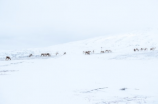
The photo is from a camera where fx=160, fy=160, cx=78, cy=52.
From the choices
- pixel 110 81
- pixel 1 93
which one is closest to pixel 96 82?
pixel 110 81

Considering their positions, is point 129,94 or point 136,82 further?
point 136,82

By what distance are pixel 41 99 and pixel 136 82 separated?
6.12 metres

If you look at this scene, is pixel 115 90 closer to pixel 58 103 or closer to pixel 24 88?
pixel 58 103

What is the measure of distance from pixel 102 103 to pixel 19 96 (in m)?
4.37

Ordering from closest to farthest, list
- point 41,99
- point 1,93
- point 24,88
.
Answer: point 41,99, point 1,93, point 24,88

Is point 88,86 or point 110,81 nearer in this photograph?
point 88,86

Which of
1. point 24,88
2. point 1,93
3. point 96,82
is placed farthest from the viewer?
point 96,82

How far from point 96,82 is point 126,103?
4.07m

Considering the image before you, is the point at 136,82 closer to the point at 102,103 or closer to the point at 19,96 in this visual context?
the point at 102,103

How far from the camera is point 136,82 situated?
10406mm

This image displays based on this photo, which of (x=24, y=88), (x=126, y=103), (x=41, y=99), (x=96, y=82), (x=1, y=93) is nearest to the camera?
(x=126, y=103)

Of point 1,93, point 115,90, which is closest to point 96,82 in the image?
point 115,90

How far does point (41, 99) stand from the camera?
8.00 m

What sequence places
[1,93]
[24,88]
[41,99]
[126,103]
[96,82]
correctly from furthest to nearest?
[96,82] < [24,88] < [1,93] < [41,99] < [126,103]
